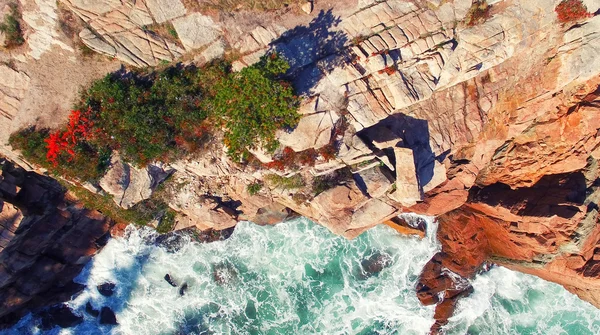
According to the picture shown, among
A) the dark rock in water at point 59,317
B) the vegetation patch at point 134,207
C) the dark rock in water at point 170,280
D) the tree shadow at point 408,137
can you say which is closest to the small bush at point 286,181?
the tree shadow at point 408,137

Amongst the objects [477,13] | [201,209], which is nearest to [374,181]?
[477,13]

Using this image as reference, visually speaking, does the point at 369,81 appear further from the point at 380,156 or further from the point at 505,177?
the point at 505,177

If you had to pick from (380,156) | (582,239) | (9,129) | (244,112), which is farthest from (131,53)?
(582,239)

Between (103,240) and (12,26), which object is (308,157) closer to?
(12,26)

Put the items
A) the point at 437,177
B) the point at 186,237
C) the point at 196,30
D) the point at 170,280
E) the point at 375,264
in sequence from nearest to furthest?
the point at 196,30 < the point at 437,177 < the point at 186,237 < the point at 170,280 < the point at 375,264

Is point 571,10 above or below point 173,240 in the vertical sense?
above

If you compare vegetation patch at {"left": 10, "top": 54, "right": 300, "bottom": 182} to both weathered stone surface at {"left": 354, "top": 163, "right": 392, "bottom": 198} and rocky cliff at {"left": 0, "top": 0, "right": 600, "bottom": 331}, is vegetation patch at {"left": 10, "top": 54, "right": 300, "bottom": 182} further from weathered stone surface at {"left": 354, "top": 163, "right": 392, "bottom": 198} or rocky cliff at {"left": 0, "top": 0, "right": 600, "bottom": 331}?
weathered stone surface at {"left": 354, "top": 163, "right": 392, "bottom": 198}
